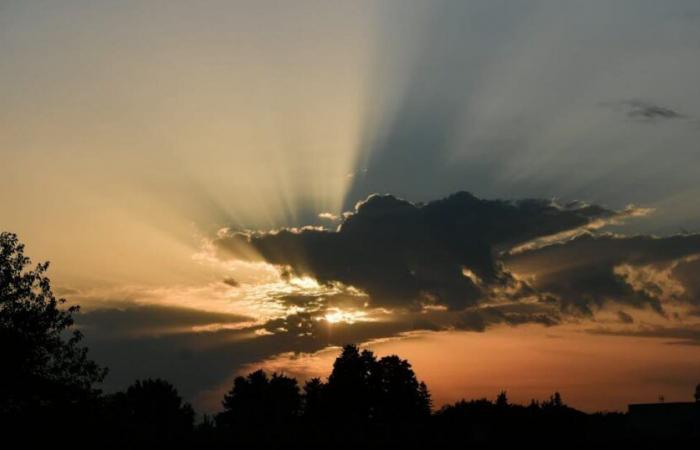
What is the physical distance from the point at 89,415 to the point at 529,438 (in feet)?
158

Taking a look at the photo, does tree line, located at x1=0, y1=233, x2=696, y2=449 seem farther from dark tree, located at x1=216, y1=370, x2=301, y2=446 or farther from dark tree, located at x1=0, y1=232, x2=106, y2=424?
dark tree, located at x1=216, y1=370, x2=301, y2=446

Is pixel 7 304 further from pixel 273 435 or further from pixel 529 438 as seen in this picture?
pixel 529 438

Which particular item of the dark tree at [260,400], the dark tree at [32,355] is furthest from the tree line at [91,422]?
the dark tree at [260,400]

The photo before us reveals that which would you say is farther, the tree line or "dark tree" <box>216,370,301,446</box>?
"dark tree" <box>216,370,301,446</box>

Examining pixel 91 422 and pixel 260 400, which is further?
pixel 260 400

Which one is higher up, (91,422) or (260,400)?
(260,400)

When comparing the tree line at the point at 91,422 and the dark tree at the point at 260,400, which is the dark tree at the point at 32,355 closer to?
the tree line at the point at 91,422

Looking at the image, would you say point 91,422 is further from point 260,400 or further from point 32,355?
point 260,400

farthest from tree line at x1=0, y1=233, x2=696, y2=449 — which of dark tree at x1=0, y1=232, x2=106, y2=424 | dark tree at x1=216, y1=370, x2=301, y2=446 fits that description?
dark tree at x1=216, y1=370, x2=301, y2=446

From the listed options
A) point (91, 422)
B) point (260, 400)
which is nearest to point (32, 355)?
point (91, 422)

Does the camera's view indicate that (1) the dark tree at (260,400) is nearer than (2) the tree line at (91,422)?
No

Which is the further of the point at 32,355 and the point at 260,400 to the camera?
the point at 260,400

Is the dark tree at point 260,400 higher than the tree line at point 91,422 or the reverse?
higher

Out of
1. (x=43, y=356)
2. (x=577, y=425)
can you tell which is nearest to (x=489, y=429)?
(x=577, y=425)
